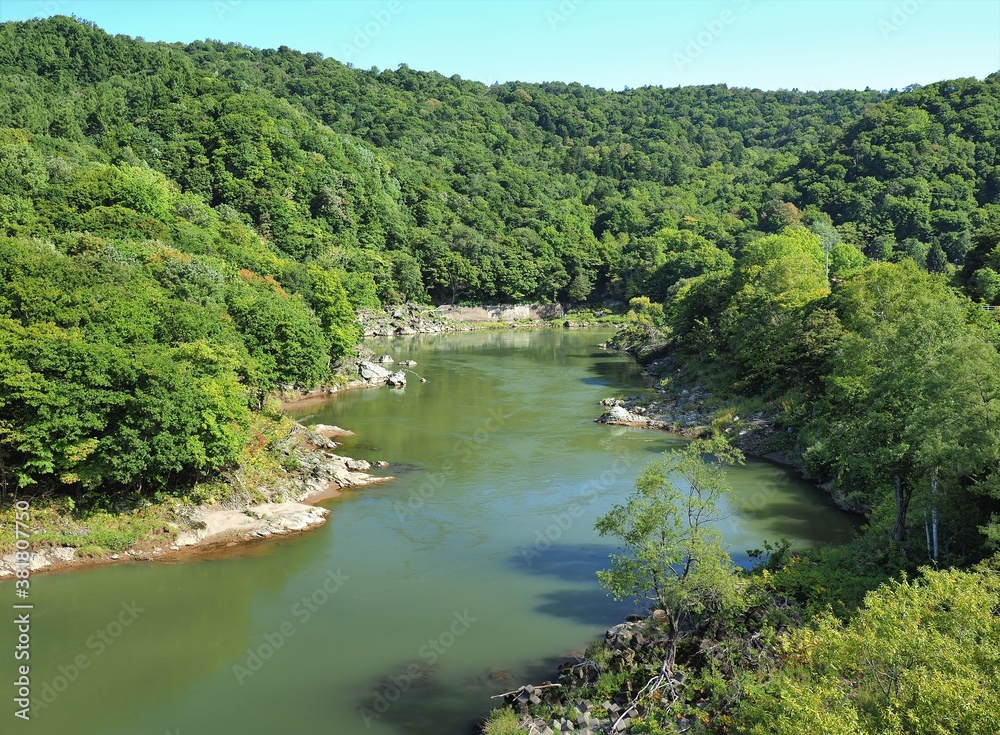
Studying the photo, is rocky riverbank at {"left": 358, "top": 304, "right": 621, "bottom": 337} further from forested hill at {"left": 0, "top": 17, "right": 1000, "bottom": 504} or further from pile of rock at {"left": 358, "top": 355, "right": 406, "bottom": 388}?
pile of rock at {"left": 358, "top": 355, "right": 406, "bottom": 388}

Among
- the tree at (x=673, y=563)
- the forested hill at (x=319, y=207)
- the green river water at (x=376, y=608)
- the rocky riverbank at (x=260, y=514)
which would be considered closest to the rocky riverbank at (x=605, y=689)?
the tree at (x=673, y=563)

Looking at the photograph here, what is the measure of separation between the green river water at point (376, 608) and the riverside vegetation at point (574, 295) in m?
2.73

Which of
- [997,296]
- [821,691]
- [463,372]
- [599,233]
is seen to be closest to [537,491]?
[821,691]

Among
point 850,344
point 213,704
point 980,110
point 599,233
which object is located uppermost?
point 980,110

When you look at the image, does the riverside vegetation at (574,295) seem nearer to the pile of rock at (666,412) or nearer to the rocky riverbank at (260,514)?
the rocky riverbank at (260,514)

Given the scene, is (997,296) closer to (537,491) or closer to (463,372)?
(537,491)

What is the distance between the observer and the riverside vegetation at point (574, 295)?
15758 mm

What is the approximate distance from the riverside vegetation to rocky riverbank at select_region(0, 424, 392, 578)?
726 mm

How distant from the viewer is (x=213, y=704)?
16781 millimetres

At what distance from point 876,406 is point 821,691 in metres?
14.1

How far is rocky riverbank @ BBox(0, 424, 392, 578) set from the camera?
74.6 feet

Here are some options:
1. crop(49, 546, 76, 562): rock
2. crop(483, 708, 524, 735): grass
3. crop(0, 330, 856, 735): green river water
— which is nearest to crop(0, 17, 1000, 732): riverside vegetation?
crop(49, 546, 76, 562): rock

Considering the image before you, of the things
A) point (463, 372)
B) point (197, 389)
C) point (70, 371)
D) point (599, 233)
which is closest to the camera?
point (70, 371)

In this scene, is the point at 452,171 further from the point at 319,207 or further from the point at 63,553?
the point at 63,553
